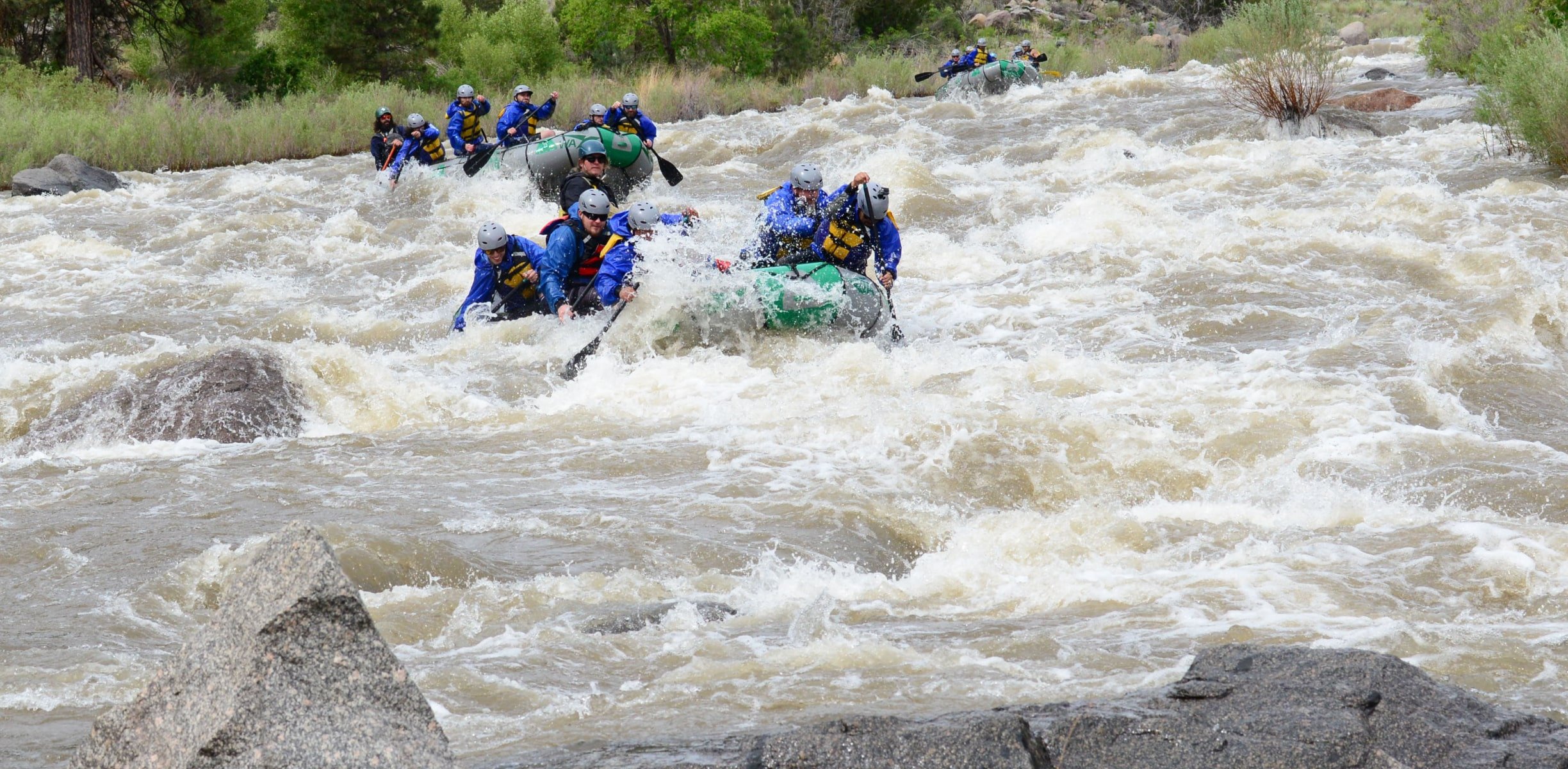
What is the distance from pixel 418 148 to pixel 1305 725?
46.5ft

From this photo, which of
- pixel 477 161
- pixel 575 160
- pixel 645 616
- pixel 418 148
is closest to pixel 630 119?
pixel 477 161

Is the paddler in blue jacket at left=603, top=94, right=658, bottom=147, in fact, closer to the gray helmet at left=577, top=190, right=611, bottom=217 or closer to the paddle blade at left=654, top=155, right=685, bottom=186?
the paddle blade at left=654, top=155, right=685, bottom=186

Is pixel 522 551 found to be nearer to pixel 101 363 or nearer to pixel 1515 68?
pixel 101 363

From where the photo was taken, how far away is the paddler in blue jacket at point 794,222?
8547mm

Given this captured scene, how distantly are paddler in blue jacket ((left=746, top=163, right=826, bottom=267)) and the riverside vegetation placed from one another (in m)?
12.6

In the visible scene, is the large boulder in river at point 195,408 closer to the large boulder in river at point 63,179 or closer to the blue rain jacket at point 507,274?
the blue rain jacket at point 507,274

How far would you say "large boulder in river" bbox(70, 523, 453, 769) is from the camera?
2076 mm

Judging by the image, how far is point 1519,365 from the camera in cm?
739

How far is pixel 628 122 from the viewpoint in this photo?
14.7m

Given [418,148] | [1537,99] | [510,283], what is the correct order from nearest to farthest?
[510,283], [1537,99], [418,148]

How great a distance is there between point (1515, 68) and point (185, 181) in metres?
14.7

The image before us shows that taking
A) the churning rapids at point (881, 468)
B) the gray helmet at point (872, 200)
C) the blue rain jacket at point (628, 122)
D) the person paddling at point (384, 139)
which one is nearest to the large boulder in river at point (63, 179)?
the person paddling at point (384, 139)

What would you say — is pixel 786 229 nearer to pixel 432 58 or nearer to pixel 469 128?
pixel 469 128

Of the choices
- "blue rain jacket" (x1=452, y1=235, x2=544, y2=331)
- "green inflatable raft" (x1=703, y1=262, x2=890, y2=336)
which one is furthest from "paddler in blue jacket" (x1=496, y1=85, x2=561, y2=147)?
"green inflatable raft" (x1=703, y1=262, x2=890, y2=336)
